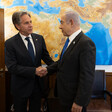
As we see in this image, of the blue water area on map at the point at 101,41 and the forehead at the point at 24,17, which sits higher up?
the forehead at the point at 24,17

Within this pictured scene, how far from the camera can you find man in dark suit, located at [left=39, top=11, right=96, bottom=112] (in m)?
1.33

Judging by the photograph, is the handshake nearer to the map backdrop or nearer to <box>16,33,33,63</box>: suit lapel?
<box>16,33,33,63</box>: suit lapel

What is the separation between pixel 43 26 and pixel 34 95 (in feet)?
4.94

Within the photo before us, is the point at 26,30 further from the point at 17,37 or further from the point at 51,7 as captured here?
the point at 51,7

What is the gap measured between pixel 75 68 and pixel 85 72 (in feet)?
0.44

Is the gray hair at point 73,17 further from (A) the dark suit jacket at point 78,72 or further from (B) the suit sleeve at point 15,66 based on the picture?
(B) the suit sleeve at point 15,66

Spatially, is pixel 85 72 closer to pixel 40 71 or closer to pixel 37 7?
pixel 40 71

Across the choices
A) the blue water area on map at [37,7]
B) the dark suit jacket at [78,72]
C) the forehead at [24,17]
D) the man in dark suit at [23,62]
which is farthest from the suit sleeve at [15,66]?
the blue water area on map at [37,7]

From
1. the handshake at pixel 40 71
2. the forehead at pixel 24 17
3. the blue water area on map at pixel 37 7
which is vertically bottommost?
the handshake at pixel 40 71

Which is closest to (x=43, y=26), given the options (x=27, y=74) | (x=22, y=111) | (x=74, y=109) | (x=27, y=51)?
(x=27, y=51)

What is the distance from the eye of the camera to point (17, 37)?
77.5 inches

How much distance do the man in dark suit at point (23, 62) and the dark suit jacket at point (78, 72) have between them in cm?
52

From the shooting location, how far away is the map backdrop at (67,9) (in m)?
2.80

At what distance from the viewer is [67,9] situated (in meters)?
2.84
